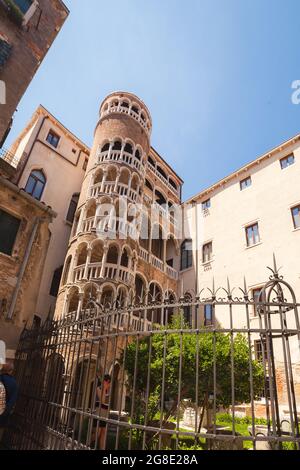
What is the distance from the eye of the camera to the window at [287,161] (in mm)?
18328

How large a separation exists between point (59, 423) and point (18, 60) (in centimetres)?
1348

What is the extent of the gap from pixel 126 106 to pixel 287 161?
533 inches

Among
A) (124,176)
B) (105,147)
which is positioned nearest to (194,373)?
(124,176)

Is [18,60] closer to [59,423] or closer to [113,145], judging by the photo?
[113,145]

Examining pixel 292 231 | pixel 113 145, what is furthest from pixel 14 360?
pixel 113 145

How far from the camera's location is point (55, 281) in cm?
1864

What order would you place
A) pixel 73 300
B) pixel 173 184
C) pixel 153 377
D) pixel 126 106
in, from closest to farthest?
pixel 153 377
pixel 73 300
pixel 126 106
pixel 173 184

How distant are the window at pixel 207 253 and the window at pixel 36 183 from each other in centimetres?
1256

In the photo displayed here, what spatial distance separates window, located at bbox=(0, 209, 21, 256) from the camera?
32.6 ft

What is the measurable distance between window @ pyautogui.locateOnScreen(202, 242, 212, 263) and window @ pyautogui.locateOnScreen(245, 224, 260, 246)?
3.25 m

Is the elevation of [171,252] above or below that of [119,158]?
below

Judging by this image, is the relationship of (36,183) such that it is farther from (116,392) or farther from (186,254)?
(116,392)

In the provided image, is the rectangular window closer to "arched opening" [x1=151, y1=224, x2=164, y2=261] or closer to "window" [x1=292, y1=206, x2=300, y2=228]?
"arched opening" [x1=151, y1=224, x2=164, y2=261]
